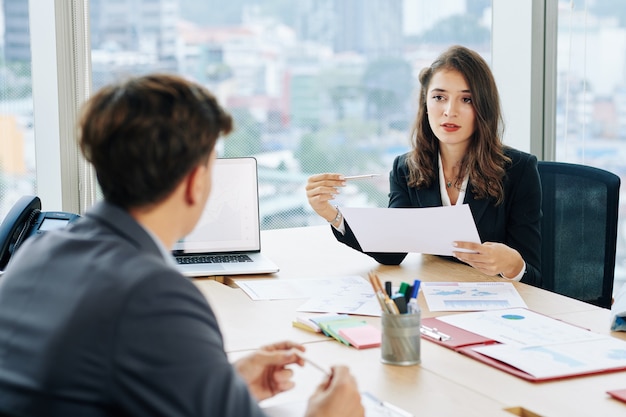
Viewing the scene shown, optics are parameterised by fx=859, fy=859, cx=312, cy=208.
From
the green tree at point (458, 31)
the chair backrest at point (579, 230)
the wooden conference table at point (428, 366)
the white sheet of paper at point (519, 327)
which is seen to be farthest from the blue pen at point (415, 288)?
the green tree at point (458, 31)

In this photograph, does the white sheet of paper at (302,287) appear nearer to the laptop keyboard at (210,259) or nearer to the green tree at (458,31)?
the laptop keyboard at (210,259)

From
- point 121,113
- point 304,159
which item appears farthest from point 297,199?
point 121,113

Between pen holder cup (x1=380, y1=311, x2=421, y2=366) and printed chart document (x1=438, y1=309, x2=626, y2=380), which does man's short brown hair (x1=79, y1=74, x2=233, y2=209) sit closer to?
pen holder cup (x1=380, y1=311, x2=421, y2=366)

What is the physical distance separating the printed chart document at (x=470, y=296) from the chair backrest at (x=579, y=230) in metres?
0.52

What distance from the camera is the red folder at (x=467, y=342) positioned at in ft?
5.29

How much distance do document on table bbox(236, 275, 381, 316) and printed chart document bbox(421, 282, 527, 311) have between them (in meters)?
0.15

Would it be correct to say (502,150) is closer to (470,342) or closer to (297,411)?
(470,342)

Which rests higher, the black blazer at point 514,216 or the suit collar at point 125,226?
the suit collar at point 125,226

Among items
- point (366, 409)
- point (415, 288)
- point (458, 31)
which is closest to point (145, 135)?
point (366, 409)

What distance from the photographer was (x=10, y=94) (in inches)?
131

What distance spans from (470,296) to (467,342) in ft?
1.29

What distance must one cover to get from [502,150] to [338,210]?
0.56 meters

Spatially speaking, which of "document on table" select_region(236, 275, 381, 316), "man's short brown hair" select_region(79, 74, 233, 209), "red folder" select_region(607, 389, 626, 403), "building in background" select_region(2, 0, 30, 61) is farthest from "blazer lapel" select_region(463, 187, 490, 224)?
"building in background" select_region(2, 0, 30, 61)

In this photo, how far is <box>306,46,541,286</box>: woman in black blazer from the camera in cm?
263
